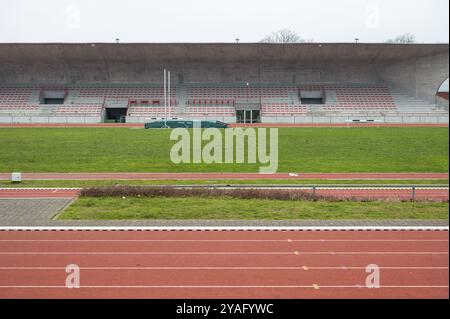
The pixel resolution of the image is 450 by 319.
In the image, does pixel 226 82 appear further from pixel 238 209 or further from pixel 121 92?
pixel 238 209

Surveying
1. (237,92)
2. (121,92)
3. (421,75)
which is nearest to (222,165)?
(237,92)

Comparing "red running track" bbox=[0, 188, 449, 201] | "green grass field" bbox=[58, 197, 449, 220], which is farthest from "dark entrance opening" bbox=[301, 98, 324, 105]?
"green grass field" bbox=[58, 197, 449, 220]

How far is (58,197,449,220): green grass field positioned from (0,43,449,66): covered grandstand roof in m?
38.8

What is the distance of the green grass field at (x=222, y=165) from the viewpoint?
20.8 metres

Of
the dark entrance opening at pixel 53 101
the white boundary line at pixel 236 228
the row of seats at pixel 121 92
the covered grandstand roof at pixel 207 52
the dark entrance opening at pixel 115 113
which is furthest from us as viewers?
the dark entrance opening at pixel 53 101

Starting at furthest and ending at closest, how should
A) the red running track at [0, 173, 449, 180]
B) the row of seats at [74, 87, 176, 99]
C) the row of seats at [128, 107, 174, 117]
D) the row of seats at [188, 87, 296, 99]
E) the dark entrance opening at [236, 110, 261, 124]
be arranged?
1. the row of seats at [74, 87, 176, 99]
2. the row of seats at [188, 87, 296, 99]
3. the dark entrance opening at [236, 110, 261, 124]
4. the row of seats at [128, 107, 174, 117]
5. the red running track at [0, 173, 449, 180]

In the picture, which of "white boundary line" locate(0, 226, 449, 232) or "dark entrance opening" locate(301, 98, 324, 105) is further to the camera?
"dark entrance opening" locate(301, 98, 324, 105)

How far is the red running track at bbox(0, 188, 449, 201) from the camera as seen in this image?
14.9 m

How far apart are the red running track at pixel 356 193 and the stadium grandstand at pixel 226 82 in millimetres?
32273

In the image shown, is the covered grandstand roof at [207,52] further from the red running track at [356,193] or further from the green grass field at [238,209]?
the green grass field at [238,209]

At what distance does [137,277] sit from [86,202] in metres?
6.42

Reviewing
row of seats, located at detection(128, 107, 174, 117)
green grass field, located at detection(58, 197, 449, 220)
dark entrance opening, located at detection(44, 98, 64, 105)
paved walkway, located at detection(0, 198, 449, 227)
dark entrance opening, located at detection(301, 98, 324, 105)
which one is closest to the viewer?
paved walkway, located at detection(0, 198, 449, 227)

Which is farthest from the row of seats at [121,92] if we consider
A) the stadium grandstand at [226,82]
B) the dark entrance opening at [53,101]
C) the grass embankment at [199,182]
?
the grass embankment at [199,182]

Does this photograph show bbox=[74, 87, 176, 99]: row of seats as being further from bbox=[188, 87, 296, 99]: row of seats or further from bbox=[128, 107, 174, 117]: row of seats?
bbox=[128, 107, 174, 117]: row of seats
